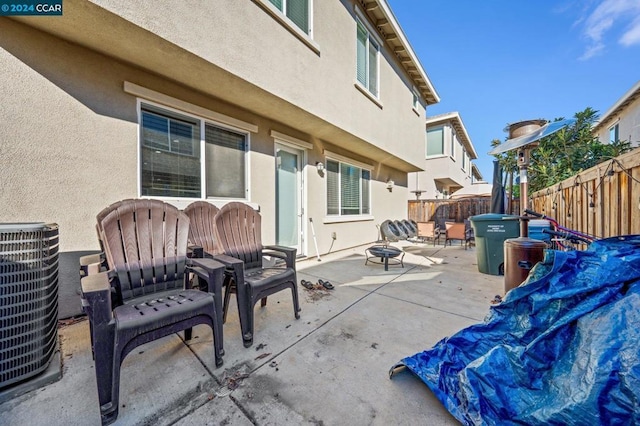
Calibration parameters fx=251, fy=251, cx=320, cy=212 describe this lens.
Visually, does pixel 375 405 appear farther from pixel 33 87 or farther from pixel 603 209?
pixel 33 87

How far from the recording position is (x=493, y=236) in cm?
446

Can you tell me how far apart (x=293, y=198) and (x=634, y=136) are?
1192 centimetres

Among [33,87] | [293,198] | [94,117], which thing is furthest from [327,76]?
[33,87]

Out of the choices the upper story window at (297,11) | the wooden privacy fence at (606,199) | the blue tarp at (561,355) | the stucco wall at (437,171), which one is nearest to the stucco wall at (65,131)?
the upper story window at (297,11)

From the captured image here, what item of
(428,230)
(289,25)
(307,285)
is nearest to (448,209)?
Answer: (428,230)

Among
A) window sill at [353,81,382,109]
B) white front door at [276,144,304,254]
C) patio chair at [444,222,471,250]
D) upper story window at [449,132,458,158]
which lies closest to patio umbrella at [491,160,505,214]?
patio chair at [444,222,471,250]

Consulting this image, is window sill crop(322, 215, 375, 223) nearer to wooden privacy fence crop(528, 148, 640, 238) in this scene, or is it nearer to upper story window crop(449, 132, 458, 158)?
wooden privacy fence crop(528, 148, 640, 238)

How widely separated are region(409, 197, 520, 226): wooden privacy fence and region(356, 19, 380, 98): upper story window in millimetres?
6623

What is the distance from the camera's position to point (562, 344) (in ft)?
4.62

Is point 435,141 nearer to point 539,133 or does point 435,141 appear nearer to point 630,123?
point 630,123

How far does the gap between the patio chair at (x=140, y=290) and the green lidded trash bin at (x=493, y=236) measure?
4512mm

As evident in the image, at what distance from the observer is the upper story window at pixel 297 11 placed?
403 cm

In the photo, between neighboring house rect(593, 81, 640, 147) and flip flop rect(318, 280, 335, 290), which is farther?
neighboring house rect(593, 81, 640, 147)

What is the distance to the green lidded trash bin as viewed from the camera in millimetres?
4340
